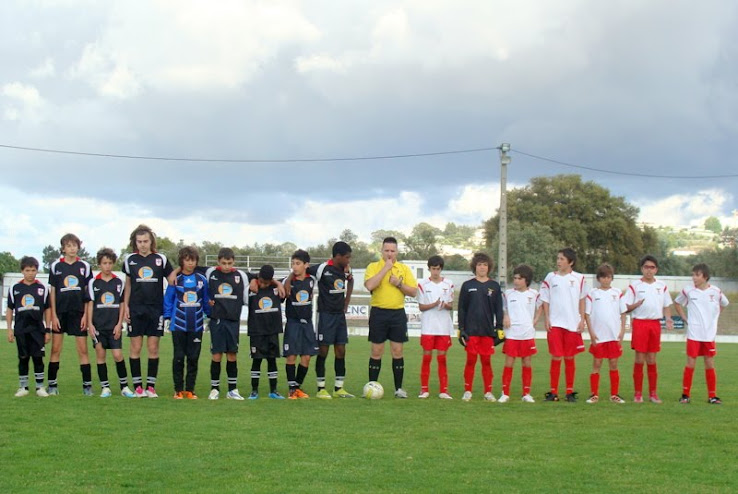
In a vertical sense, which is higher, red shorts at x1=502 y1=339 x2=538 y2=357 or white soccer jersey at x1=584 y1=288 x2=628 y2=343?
white soccer jersey at x1=584 y1=288 x2=628 y2=343

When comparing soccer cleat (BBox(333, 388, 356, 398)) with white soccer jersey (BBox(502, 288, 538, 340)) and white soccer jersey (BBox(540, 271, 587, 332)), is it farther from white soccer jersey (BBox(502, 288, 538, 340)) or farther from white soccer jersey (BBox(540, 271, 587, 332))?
white soccer jersey (BBox(540, 271, 587, 332))

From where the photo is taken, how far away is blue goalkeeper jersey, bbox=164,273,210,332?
10906mm

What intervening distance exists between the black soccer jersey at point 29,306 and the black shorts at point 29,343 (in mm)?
60

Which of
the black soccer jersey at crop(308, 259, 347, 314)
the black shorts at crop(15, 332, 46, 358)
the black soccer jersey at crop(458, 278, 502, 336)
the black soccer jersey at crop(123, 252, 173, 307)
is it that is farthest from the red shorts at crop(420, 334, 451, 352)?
the black shorts at crop(15, 332, 46, 358)

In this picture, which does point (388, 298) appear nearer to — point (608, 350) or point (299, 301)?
point (299, 301)

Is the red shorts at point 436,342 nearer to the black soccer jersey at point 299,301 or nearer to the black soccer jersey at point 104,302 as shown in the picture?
the black soccer jersey at point 299,301

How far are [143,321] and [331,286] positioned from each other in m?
2.57

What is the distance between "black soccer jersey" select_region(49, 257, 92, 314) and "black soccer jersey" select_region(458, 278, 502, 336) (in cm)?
518

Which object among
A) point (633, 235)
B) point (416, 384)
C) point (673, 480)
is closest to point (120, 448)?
point (673, 480)

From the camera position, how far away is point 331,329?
37.4 feet

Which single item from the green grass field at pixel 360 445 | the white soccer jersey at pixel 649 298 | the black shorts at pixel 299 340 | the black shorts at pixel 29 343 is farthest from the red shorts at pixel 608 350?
the black shorts at pixel 29 343

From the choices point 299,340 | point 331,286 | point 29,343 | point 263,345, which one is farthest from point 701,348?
point 29,343

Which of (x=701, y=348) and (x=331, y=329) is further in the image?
(x=701, y=348)

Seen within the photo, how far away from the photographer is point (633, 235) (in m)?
81.9
